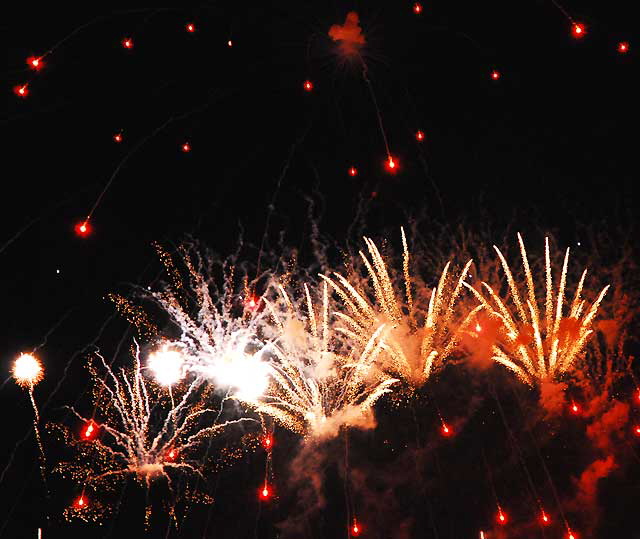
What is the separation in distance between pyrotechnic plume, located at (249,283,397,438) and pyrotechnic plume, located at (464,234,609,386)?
4.40m

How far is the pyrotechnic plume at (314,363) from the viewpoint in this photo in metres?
16.8

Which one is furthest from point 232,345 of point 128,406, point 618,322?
point 618,322

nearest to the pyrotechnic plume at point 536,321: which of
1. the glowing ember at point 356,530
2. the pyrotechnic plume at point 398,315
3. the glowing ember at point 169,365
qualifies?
the pyrotechnic plume at point 398,315

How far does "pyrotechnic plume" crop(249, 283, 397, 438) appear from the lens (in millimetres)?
16781

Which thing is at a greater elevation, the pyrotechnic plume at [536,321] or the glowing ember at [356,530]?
the pyrotechnic plume at [536,321]

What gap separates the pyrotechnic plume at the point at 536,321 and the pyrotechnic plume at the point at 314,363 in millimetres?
4395

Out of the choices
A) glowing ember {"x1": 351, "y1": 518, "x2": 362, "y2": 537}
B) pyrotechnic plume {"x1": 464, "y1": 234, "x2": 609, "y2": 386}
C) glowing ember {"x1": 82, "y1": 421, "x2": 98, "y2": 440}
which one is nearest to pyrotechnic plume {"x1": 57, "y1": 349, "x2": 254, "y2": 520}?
glowing ember {"x1": 82, "y1": 421, "x2": 98, "y2": 440}

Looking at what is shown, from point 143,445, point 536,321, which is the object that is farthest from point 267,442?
point 536,321

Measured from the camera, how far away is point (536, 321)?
1588 cm

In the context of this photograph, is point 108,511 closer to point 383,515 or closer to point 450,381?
point 383,515

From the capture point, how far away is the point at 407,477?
19.0 meters

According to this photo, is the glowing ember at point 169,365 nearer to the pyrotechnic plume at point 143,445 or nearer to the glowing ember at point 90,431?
the pyrotechnic plume at point 143,445

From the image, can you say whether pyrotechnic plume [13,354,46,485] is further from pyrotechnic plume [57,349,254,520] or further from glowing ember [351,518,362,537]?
glowing ember [351,518,362,537]

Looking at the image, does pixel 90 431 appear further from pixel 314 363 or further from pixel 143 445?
pixel 314 363
